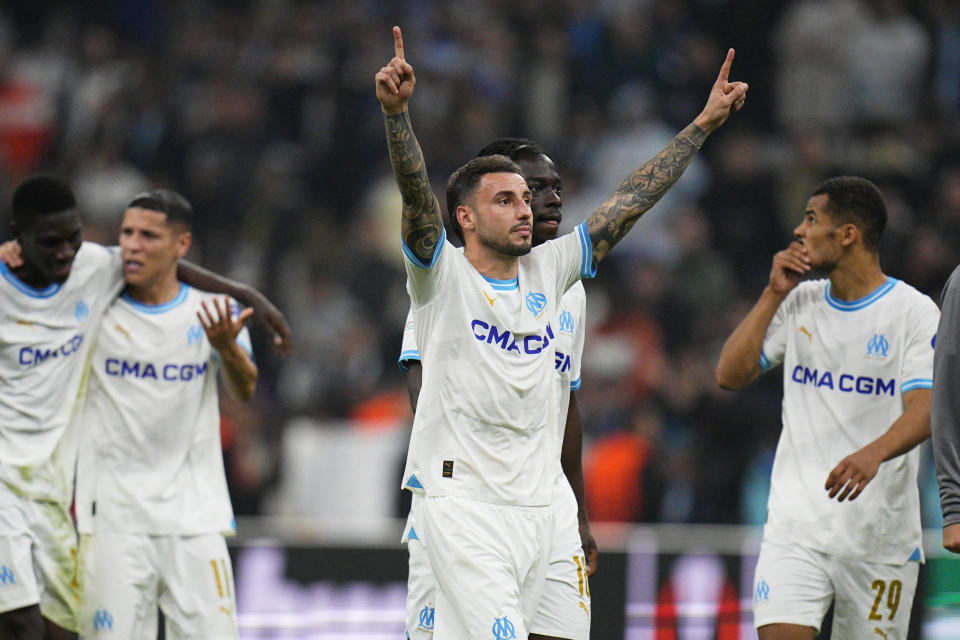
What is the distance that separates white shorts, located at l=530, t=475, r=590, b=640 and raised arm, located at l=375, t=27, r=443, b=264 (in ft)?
4.40

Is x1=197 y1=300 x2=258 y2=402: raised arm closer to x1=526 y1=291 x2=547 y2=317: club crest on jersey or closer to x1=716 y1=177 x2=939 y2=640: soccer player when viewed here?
x1=526 y1=291 x2=547 y2=317: club crest on jersey

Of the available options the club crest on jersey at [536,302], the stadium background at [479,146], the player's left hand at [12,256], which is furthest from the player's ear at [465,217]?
the stadium background at [479,146]

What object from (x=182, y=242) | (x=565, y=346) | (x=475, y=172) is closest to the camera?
(x=475, y=172)

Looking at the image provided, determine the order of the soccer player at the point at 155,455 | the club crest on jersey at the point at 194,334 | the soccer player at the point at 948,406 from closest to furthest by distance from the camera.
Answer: the soccer player at the point at 948,406 < the soccer player at the point at 155,455 < the club crest on jersey at the point at 194,334

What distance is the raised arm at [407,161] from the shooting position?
5.17m

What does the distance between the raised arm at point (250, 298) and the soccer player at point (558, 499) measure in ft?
3.13

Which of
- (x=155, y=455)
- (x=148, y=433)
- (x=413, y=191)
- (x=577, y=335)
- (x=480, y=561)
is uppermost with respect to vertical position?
(x=413, y=191)

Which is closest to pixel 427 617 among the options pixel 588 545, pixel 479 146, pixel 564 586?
pixel 564 586

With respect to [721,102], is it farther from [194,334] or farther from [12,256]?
[12,256]

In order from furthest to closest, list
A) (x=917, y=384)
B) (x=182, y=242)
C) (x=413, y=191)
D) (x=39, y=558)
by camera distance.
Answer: (x=182, y=242) < (x=39, y=558) < (x=917, y=384) < (x=413, y=191)

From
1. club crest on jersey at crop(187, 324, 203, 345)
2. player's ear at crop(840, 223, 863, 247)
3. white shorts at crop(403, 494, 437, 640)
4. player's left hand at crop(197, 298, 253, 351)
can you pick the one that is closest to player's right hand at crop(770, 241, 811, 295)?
player's ear at crop(840, 223, 863, 247)

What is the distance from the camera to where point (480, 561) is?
554 centimetres

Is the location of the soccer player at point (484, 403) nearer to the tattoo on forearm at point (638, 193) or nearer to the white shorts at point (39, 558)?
the tattoo on forearm at point (638, 193)

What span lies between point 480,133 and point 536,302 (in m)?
8.22
